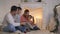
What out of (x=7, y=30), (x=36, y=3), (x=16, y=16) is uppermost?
(x=36, y=3)

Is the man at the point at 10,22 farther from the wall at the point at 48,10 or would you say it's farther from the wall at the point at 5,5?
the wall at the point at 48,10

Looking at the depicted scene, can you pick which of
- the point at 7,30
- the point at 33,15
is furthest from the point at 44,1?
the point at 7,30

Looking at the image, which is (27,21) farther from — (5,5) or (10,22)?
(5,5)

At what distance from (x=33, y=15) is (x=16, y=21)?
1.06 meters

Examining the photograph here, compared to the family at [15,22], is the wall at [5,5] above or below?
above

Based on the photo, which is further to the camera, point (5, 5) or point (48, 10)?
point (48, 10)

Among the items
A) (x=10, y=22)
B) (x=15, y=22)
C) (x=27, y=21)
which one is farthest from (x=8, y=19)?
(x=27, y=21)

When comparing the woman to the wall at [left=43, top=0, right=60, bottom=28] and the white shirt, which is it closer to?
the white shirt

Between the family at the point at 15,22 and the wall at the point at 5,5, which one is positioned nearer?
the family at the point at 15,22

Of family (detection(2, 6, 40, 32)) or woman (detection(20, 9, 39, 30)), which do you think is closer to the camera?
family (detection(2, 6, 40, 32))

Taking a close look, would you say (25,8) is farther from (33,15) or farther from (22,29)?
(22,29)

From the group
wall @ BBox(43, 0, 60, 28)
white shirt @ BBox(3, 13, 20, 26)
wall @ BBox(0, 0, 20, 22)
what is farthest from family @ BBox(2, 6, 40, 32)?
wall @ BBox(43, 0, 60, 28)

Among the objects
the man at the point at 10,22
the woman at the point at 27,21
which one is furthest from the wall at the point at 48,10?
the man at the point at 10,22

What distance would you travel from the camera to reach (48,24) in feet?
14.9
